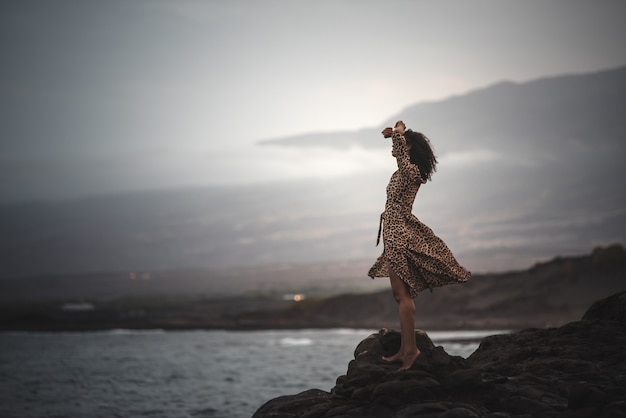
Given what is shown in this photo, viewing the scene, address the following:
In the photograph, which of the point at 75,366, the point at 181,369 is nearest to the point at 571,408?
the point at 181,369

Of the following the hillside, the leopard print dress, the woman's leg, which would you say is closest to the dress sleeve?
the leopard print dress

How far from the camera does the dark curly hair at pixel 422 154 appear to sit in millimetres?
9938

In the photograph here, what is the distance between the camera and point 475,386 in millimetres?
9391

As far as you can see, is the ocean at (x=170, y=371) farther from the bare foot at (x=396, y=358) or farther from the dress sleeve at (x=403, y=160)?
the dress sleeve at (x=403, y=160)

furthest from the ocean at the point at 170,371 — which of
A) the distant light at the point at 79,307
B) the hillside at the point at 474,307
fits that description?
the distant light at the point at 79,307

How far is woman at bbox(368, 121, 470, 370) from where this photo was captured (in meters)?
9.59

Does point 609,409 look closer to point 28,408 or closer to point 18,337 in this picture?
point 28,408

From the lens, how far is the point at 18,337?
5366 cm

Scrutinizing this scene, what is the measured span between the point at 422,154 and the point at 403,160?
401 mm

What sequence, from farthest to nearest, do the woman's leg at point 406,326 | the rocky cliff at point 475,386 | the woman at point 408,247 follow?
the woman at point 408,247
the woman's leg at point 406,326
the rocky cliff at point 475,386

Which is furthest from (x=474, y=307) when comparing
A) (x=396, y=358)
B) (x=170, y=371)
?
(x=396, y=358)

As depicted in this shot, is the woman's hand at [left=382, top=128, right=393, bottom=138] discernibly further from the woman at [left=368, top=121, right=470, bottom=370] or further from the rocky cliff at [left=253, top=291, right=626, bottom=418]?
the rocky cliff at [left=253, top=291, right=626, bottom=418]

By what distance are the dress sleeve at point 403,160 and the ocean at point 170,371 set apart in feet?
33.6

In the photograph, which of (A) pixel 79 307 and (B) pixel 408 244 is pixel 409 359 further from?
(A) pixel 79 307
